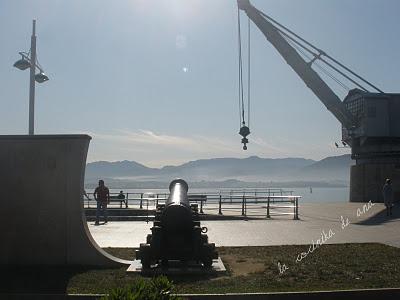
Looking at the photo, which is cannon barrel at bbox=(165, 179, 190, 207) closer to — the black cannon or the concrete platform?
the black cannon

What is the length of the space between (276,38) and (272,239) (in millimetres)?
28805

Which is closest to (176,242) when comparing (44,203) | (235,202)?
(44,203)

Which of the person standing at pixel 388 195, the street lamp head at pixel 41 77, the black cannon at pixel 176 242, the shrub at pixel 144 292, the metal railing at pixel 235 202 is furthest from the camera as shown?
the metal railing at pixel 235 202

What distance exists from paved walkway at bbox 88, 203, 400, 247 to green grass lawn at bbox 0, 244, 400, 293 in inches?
115

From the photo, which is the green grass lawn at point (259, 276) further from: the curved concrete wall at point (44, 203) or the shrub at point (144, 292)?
the shrub at point (144, 292)

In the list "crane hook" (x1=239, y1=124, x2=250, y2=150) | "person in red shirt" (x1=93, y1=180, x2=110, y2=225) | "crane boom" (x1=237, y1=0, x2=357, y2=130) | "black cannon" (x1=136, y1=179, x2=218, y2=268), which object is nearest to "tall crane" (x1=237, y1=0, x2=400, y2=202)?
"crane boom" (x1=237, y1=0, x2=357, y2=130)

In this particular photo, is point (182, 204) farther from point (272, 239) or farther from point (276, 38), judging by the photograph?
point (276, 38)

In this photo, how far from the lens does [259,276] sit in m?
9.86

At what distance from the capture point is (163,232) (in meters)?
10.5

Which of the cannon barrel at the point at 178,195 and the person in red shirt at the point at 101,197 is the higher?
the cannon barrel at the point at 178,195

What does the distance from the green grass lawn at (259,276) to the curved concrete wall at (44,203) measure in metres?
0.39

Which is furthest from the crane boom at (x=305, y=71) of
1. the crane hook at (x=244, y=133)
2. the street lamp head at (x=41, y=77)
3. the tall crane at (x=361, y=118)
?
the street lamp head at (x=41, y=77)

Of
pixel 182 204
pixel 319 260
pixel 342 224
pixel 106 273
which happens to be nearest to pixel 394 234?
pixel 342 224

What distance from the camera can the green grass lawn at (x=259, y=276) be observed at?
8812 millimetres
